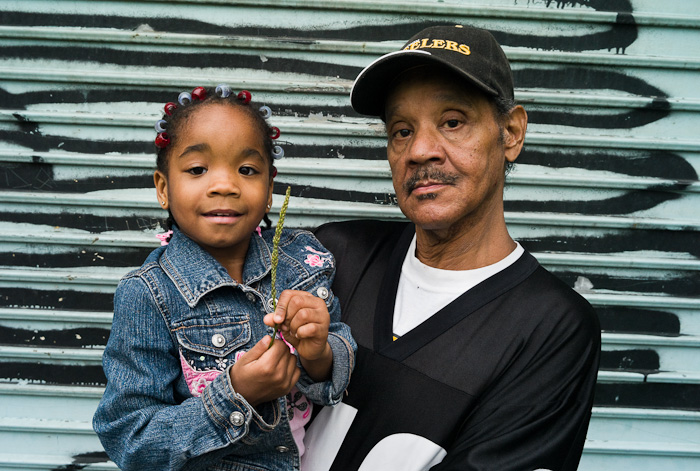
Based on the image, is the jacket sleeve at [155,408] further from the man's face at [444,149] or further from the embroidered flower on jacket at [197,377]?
the man's face at [444,149]

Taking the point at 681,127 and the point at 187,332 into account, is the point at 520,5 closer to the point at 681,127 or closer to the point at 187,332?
the point at 681,127

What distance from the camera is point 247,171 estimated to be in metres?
1.77

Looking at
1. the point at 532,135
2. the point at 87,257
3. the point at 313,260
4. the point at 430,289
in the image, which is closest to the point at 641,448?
the point at 532,135

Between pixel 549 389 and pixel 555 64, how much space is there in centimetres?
191

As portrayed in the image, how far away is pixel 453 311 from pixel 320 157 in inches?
55.1

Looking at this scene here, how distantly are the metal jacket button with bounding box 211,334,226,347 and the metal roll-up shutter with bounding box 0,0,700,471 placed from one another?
1.34 meters

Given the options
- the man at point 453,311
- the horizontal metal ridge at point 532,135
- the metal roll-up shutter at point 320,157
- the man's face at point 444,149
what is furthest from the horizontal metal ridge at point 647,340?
the man's face at point 444,149

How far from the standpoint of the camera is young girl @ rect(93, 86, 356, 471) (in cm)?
147

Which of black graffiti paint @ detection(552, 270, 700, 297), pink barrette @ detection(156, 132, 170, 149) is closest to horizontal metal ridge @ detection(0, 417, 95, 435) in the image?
pink barrette @ detection(156, 132, 170, 149)

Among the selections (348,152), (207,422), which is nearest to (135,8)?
(348,152)

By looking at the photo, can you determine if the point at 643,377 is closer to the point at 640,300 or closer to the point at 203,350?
the point at 640,300

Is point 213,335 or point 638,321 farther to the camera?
point 638,321

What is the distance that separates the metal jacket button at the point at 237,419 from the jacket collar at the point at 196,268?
14.5 inches

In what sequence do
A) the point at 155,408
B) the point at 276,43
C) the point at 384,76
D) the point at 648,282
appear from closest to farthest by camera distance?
1. the point at 155,408
2. the point at 384,76
3. the point at 276,43
4. the point at 648,282
